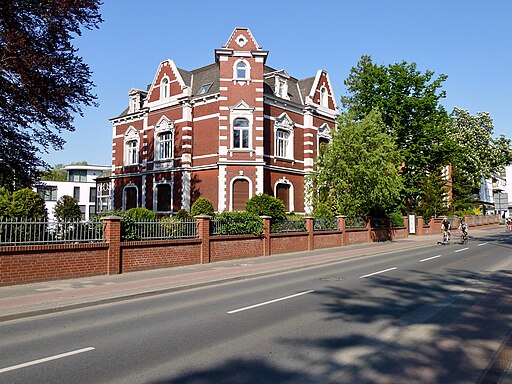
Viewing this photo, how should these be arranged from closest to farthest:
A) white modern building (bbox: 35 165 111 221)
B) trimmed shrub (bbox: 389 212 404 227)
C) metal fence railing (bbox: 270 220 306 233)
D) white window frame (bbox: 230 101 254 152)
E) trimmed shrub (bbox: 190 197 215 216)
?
metal fence railing (bbox: 270 220 306 233) → trimmed shrub (bbox: 190 197 215 216) → white window frame (bbox: 230 101 254 152) → trimmed shrub (bbox: 389 212 404 227) → white modern building (bbox: 35 165 111 221)

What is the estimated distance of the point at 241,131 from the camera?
32.4m

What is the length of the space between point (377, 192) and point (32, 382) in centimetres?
2590

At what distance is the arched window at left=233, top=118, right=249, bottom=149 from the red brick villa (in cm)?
8

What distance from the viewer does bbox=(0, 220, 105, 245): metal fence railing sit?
40.6 ft

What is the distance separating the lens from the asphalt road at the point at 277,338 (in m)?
5.32

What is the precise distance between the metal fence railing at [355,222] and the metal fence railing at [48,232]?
19.2 m

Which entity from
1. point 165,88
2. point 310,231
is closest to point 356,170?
point 310,231

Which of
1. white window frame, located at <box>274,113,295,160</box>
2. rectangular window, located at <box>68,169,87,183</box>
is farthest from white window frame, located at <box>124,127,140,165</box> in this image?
rectangular window, located at <box>68,169,87,183</box>

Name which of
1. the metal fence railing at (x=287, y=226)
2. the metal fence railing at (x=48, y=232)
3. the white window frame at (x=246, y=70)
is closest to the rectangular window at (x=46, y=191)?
the metal fence railing at (x=48, y=232)

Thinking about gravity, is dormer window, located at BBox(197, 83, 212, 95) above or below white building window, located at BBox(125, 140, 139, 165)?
above

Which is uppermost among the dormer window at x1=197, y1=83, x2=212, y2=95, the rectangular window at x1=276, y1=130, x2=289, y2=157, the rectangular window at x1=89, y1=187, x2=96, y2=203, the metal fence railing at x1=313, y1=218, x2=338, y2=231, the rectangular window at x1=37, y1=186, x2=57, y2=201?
the dormer window at x1=197, y1=83, x2=212, y2=95

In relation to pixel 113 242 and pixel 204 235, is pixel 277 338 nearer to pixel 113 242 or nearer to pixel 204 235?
pixel 113 242

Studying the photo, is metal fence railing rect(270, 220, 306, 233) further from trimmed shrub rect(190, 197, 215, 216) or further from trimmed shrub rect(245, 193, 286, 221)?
trimmed shrub rect(190, 197, 215, 216)

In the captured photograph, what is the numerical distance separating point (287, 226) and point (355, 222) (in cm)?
913
